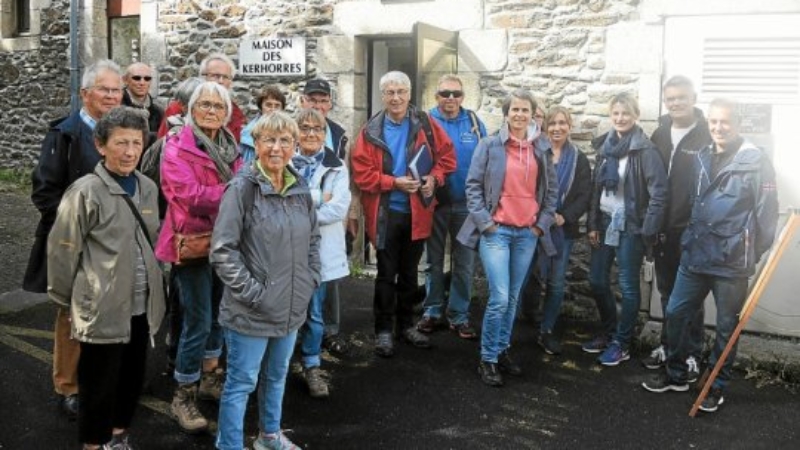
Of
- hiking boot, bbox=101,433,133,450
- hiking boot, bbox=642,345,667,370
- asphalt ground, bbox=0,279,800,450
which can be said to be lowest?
asphalt ground, bbox=0,279,800,450

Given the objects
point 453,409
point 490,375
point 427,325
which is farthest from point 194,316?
point 427,325

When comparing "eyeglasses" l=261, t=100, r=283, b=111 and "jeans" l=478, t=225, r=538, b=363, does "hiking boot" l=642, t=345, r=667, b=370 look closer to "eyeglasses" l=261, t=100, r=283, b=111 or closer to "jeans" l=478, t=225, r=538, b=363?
"jeans" l=478, t=225, r=538, b=363

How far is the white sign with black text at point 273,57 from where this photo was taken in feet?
23.5

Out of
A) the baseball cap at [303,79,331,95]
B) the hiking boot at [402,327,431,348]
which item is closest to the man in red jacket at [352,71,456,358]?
the hiking boot at [402,327,431,348]

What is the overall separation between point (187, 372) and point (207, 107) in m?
1.41

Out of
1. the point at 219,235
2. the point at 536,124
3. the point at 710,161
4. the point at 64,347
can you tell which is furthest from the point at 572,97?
the point at 64,347

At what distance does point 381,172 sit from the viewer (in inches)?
188

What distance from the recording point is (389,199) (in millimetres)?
4812

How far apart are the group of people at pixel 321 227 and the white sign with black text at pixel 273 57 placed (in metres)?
2.26

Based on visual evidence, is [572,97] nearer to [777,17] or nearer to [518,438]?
[777,17]

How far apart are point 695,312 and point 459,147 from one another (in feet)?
6.67

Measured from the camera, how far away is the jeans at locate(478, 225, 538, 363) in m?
4.38

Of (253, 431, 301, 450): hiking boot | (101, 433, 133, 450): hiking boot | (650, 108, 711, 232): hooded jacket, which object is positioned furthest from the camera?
(650, 108, 711, 232): hooded jacket

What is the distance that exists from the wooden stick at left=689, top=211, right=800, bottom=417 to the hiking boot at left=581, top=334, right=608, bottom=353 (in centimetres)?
104
